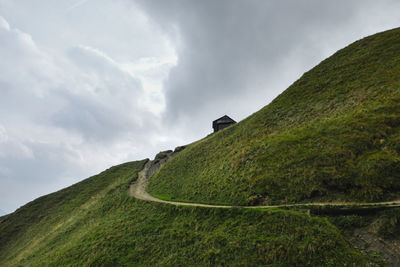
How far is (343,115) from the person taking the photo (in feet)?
78.1

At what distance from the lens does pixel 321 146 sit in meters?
20.1

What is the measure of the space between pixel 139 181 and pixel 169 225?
29.6m

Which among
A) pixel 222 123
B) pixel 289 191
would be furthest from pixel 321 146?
pixel 222 123

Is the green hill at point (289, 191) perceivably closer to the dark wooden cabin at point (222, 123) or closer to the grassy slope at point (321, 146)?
the grassy slope at point (321, 146)

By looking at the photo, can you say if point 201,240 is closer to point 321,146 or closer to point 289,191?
point 289,191

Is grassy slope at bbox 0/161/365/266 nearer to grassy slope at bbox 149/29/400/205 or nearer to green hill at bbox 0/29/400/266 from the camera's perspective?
green hill at bbox 0/29/400/266

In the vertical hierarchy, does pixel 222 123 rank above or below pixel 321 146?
above

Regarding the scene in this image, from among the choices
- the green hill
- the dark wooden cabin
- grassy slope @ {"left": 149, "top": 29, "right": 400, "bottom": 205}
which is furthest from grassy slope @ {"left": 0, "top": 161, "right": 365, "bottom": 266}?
the dark wooden cabin

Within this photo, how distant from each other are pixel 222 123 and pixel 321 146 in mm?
45899

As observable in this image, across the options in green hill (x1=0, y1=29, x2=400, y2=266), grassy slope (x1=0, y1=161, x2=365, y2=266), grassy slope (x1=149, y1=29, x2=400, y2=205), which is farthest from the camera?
grassy slope (x1=149, y1=29, x2=400, y2=205)

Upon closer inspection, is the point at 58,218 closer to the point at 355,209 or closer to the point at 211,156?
the point at 211,156

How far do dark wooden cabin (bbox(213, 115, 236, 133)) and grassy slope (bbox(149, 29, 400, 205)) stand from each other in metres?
24.2

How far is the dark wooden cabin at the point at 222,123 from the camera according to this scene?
6531cm

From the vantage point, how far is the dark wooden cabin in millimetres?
65312
